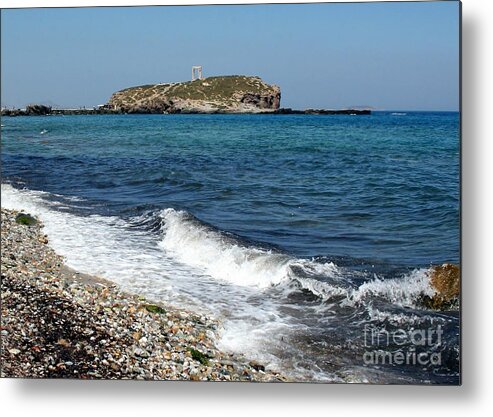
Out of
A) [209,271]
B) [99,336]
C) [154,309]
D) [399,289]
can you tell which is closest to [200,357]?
[154,309]

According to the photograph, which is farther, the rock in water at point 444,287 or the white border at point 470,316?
the rock in water at point 444,287

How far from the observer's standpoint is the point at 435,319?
5070 mm

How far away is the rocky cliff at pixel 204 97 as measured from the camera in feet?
18.1

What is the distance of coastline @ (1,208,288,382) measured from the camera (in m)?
5.03

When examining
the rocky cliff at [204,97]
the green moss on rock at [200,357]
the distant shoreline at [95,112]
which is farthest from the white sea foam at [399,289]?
the rocky cliff at [204,97]

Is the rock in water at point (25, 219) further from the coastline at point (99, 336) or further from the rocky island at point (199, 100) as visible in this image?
the rocky island at point (199, 100)

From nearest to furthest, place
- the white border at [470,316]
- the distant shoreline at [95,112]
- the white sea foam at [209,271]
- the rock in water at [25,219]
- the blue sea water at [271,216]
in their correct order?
the white border at [470,316] → the blue sea water at [271,216] → the white sea foam at [209,271] → the distant shoreline at [95,112] → the rock in water at [25,219]

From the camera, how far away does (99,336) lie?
514 centimetres

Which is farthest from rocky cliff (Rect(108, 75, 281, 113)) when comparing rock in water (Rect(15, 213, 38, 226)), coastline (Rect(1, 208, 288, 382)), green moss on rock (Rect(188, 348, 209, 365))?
green moss on rock (Rect(188, 348, 209, 365))

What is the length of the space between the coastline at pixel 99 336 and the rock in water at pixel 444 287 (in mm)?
1298

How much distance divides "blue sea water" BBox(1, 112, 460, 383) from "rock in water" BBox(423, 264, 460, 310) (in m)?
0.07

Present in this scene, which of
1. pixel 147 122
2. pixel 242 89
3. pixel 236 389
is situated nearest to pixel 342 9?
pixel 242 89

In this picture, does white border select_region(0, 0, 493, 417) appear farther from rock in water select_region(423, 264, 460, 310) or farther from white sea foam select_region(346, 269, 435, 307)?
white sea foam select_region(346, 269, 435, 307)

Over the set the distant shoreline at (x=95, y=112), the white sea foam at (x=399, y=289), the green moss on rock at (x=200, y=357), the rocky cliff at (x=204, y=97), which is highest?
the rocky cliff at (x=204, y=97)
